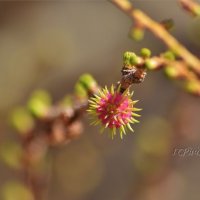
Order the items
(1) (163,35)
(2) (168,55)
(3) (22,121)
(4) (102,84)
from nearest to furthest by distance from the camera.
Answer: (2) (168,55)
(1) (163,35)
(3) (22,121)
(4) (102,84)

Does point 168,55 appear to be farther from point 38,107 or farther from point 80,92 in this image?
point 38,107

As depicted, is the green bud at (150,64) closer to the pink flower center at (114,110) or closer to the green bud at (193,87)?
the pink flower center at (114,110)

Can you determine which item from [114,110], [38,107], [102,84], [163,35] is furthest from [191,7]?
[102,84]

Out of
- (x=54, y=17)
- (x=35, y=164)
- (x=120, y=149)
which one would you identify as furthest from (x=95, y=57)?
(x=35, y=164)

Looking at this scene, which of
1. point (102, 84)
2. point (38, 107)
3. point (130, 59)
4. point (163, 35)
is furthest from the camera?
point (102, 84)

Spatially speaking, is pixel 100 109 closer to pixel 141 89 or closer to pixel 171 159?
pixel 171 159

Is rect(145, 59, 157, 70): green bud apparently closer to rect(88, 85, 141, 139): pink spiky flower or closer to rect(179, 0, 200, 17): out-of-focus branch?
rect(88, 85, 141, 139): pink spiky flower

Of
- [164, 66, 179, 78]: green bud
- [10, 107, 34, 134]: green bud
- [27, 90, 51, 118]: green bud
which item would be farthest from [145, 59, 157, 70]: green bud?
[10, 107, 34, 134]: green bud

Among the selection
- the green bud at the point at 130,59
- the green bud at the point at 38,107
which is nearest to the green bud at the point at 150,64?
the green bud at the point at 130,59
